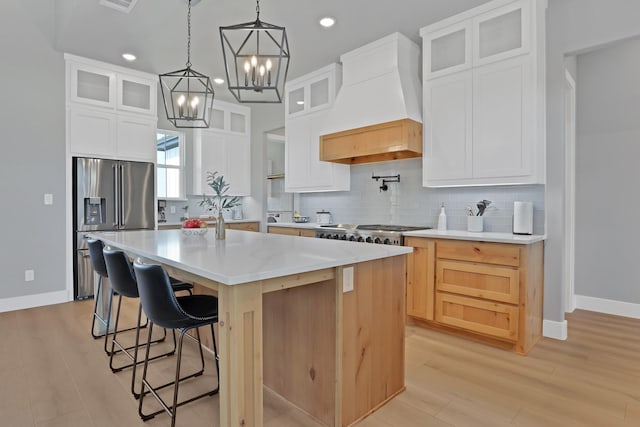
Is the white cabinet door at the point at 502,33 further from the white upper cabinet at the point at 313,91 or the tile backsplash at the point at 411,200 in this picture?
the white upper cabinet at the point at 313,91

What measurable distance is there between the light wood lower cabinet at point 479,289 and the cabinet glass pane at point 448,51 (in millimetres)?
1740

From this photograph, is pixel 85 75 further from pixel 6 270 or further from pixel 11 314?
pixel 11 314

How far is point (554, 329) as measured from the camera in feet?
10.1

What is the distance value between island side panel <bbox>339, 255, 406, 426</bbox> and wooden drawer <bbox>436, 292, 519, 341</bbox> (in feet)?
3.60

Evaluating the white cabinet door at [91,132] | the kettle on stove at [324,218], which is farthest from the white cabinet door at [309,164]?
the white cabinet door at [91,132]

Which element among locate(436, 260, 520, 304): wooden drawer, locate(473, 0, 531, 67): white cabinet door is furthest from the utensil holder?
locate(473, 0, 531, 67): white cabinet door

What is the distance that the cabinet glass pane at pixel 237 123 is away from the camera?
635 cm

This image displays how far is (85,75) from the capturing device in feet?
14.7

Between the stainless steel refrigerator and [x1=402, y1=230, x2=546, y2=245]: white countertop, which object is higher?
the stainless steel refrigerator

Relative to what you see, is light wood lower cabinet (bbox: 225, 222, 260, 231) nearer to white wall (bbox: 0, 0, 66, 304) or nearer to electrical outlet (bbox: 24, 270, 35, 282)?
white wall (bbox: 0, 0, 66, 304)

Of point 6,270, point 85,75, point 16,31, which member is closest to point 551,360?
point 6,270

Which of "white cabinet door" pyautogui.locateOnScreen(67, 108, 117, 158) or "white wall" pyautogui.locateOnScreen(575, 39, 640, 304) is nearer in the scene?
"white wall" pyautogui.locateOnScreen(575, 39, 640, 304)

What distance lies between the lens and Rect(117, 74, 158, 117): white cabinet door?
4762 mm

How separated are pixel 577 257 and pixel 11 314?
20.7 ft
